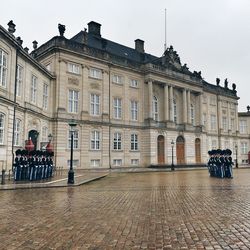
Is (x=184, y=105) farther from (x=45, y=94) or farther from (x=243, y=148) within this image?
(x=45, y=94)

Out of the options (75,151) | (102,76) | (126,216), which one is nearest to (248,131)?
(102,76)

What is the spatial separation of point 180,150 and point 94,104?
17.2 metres

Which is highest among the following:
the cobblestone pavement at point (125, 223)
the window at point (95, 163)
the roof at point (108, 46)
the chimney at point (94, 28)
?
the chimney at point (94, 28)

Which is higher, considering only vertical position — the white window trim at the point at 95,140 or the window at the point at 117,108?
the window at the point at 117,108

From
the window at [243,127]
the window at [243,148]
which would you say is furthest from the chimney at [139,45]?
Answer: the window at [243,148]

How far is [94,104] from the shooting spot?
37.8 meters

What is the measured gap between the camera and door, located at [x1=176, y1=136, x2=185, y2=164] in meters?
46.6

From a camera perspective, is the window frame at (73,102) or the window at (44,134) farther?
the window frame at (73,102)

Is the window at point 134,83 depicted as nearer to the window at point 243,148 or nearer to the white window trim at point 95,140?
the white window trim at point 95,140

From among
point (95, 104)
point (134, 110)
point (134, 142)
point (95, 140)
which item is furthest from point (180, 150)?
point (95, 104)

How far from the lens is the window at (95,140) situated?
36750 millimetres

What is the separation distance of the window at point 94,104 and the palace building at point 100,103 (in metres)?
0.13

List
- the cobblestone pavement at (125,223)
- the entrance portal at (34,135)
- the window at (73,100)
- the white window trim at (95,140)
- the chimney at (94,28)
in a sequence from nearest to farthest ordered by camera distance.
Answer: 1. the cobblestone pavement at (125,223)
2. the entrance portal at (34,135)
3. the window at (73,100)
4. the white window trim at (95,140)
5. the chimney at (94,28)

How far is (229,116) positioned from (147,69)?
85.6ft
